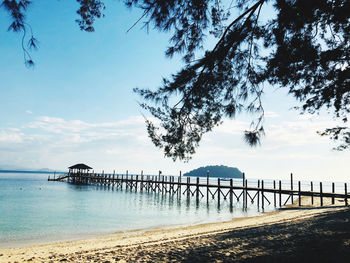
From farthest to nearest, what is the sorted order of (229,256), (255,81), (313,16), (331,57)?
(255,81) < (229,256) < (331,57) < (313,16)

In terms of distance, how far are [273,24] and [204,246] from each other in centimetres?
599

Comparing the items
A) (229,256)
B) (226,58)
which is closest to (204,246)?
(229,256)

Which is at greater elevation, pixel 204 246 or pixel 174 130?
pixel 174 130

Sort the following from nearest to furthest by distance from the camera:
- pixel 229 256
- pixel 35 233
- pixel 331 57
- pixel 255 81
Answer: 1. pixel 331 57
2. pixel 229 256
3. pixel 255 81
4. pixel 35 233

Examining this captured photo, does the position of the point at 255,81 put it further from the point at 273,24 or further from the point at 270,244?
the point at 270,244

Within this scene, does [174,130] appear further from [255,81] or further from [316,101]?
[316,101]

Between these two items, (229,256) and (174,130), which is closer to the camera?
(229,256)

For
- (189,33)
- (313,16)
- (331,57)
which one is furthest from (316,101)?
(189,33)

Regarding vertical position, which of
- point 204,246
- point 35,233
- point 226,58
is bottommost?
point 35,233

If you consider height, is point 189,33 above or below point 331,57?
above

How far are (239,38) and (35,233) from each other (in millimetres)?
14387

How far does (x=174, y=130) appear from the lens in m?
5.82

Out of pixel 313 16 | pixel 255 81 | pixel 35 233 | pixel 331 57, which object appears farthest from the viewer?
pixel 35 233

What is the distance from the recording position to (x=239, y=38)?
5.34 metres
